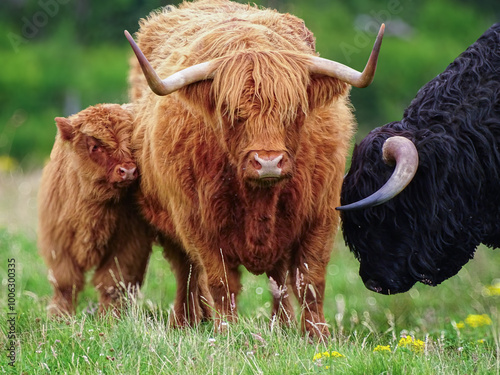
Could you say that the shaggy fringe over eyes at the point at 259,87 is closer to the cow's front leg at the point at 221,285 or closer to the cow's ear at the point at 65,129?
the cow's front leg at the point at 221,285

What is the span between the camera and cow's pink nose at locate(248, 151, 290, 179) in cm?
444

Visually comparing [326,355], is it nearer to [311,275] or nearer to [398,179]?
[398,179]

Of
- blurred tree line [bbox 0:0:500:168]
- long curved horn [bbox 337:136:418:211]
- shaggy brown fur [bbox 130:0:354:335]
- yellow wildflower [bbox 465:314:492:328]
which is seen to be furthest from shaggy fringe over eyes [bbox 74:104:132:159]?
blurred tree line [bbox 0:0:500:168]

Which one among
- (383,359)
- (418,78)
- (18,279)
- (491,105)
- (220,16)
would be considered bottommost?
A: (18,279)

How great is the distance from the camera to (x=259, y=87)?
468 cm

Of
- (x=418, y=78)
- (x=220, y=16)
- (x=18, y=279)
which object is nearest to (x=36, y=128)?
(x=418, y=78)

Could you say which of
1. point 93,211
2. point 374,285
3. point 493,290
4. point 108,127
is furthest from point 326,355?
point 493,290

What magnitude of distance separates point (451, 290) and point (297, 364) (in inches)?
144

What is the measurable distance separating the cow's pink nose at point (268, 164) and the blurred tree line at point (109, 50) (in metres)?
17.3

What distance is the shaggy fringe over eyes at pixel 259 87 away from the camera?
464 cm

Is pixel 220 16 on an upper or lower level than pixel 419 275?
upper

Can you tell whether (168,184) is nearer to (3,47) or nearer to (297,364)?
(297,364)

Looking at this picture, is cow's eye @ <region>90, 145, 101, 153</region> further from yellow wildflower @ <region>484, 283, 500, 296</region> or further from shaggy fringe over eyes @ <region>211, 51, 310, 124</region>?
yellow wildflower @ <region>484, 283, 500, 296</region>

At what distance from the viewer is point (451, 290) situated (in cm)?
730
